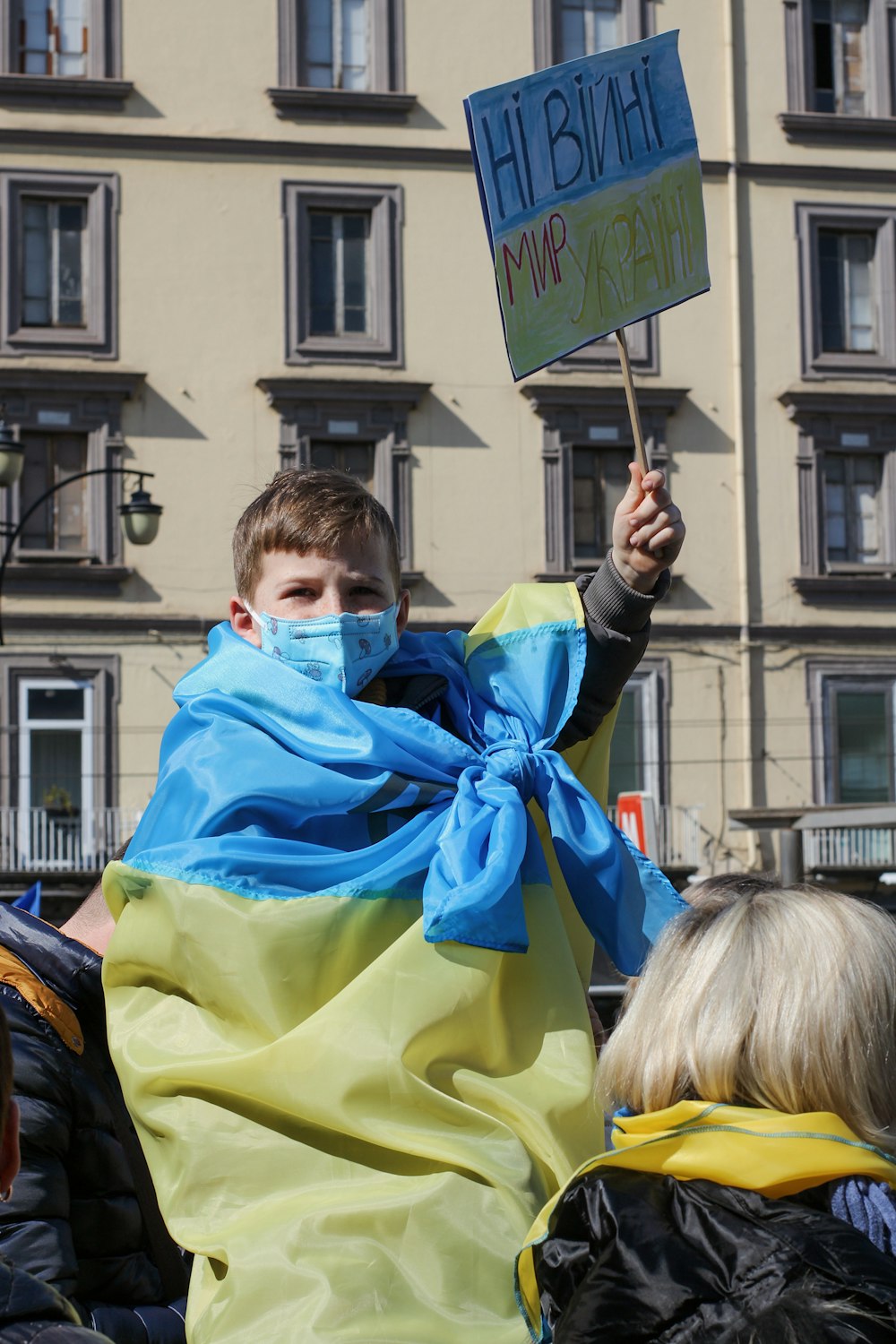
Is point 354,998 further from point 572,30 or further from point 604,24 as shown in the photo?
point 604,24

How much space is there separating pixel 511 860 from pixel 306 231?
70.3ft

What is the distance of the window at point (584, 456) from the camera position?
22938 mm

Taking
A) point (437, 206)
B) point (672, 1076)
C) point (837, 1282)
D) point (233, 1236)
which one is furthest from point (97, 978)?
point (437, 206)

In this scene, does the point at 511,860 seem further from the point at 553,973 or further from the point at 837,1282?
the point at 837,1282

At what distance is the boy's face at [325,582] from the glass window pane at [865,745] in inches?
845

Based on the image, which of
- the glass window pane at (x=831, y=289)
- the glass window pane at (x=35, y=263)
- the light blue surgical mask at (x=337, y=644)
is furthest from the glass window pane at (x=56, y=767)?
the light blue surgical mask at (x=337, y=644)

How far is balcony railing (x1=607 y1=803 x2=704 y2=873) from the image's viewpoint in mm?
22828

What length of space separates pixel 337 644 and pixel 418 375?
67.6 feet

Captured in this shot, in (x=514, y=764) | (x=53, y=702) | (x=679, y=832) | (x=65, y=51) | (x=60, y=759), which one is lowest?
(x=679, y=832)

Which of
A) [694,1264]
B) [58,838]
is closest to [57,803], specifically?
[58,838]

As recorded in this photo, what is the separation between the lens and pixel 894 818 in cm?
1543

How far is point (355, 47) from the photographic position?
76.5ft

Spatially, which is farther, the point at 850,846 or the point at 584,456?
the point at 850,846

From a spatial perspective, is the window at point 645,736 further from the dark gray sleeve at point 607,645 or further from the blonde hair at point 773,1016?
the blonde hair at point 773,1016
